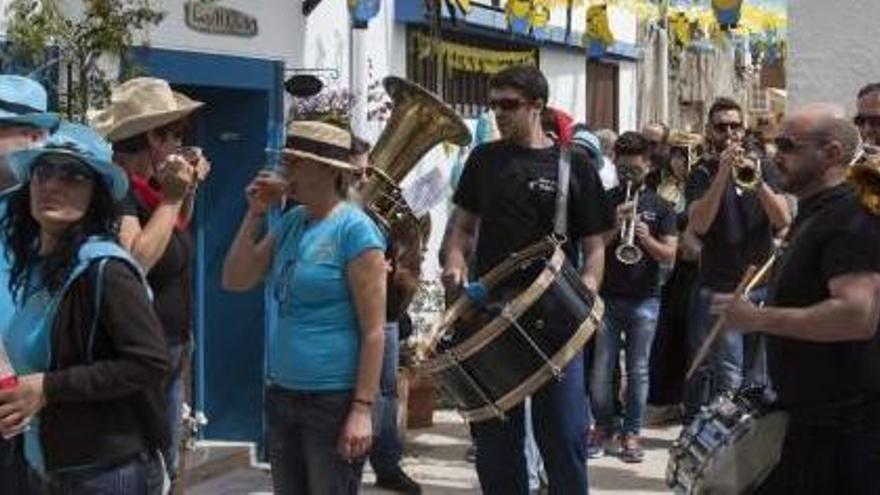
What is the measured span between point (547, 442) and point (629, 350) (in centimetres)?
280

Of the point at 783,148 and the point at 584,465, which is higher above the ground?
the point at 783,148

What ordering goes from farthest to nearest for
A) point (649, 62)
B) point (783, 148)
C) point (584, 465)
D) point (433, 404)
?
point (649, 62), point (433, 404), point (584, 465), point (783, 148)

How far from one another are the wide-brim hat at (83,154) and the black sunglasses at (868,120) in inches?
145

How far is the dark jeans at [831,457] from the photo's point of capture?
14.7 ft

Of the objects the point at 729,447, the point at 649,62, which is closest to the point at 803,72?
the point at 729,447

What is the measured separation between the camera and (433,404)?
9469mm

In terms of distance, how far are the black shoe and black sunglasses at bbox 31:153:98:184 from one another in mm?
4201

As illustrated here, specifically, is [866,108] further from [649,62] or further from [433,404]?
[649,62]

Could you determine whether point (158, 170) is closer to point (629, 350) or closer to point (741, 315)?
point (741, 315)

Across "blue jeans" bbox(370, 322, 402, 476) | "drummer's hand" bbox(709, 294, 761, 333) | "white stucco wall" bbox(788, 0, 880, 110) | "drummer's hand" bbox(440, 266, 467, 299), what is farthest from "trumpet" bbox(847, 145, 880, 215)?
"white stucco wall" bbox(788, 0, 880, 110)

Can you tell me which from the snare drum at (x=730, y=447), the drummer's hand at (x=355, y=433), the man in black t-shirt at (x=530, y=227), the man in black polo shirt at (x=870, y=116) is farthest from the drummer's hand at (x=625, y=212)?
the drummer's hand at (x=355, y=433)

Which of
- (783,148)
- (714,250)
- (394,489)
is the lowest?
(394,489)

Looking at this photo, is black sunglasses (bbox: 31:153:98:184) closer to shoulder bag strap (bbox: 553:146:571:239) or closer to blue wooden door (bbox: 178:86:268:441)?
shoulder bag strap (bbox: 553:146:571:239)

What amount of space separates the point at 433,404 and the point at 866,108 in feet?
13.1
